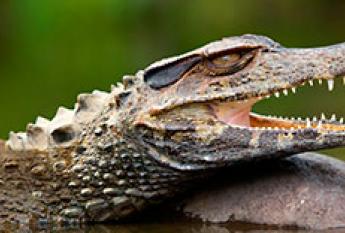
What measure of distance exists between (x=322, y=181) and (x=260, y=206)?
471mm

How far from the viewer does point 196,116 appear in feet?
26.8

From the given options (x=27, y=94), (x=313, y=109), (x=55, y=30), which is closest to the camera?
(x=313, y=109)

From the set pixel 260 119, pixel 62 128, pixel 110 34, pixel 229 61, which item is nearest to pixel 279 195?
pixel 260 119

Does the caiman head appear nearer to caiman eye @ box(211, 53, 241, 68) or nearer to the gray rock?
caiman eye @ box(211, 53, 241, 68)

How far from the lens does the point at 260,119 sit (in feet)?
27.7

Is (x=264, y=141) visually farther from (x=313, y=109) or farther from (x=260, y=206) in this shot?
(x=313, y=109)

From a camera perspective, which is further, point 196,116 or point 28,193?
point 28,193

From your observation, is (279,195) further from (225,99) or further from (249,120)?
(225,99)

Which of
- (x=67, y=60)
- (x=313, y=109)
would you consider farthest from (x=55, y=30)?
(x=313, y=109)

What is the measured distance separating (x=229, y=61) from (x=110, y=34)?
2119 centimetres

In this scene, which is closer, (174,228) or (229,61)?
(229,61)

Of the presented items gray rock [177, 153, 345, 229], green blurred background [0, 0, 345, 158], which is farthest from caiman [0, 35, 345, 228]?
green blurred background [0, 0, 345, 158]

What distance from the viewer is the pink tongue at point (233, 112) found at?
8234mm

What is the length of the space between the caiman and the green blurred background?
23.8 ft
